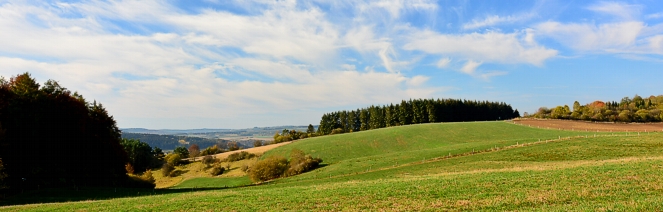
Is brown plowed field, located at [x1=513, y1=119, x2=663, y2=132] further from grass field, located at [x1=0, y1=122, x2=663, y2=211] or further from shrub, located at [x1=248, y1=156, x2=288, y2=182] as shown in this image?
shrub, located at [x1=248, y1=156, x2=288, y2=182]

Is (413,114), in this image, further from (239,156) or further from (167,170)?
(167,170)

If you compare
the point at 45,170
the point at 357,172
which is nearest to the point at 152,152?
the point at 45,170

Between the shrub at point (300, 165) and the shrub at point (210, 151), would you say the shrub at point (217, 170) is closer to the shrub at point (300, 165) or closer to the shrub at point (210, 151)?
the shrub at point (300, 165)

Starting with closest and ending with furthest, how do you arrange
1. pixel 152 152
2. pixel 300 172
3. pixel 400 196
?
1. pixel 400 196
2. pixel 300 172
3. pixel 152 152

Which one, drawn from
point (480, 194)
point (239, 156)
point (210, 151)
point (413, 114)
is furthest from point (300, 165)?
point (413, 114)

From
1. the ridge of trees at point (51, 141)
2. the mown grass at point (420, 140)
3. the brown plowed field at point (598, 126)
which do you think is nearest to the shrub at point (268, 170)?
the mown grass at point (420, 140)

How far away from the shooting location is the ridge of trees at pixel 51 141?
116ft

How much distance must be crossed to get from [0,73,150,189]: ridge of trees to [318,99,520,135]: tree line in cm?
9404

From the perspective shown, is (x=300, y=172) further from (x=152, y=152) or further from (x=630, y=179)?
(x=152, y=152)

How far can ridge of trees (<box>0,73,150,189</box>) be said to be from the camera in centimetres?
3534

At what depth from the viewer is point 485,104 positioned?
154m

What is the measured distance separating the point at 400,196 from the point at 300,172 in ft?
122

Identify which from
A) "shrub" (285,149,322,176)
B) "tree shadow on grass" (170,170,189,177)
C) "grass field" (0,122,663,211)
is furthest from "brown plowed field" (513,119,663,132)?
"tree shadow on grass" (170,170,189,177)

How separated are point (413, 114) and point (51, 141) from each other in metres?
117
